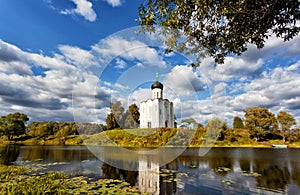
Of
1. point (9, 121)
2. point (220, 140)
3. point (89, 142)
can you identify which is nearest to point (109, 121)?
point (89, 142)

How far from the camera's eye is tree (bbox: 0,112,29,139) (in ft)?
177

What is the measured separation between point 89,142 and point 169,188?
107ft

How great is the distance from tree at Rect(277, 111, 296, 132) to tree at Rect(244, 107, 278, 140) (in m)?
1.47

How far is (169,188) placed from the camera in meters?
8.11

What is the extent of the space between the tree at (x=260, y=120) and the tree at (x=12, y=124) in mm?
64396

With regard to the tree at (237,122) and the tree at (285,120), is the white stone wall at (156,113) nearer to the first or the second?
the tree at (285,120)

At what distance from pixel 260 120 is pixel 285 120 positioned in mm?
6631

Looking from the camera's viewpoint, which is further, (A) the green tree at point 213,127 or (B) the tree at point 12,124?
(B) the tree at point 12,124

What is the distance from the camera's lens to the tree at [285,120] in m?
45.8

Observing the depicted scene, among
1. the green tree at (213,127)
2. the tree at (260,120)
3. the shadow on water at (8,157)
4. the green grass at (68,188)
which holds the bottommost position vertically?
the shadow on water at (8,157)

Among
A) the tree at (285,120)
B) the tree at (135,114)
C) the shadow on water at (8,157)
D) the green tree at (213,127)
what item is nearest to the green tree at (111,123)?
the tree at (135,114)

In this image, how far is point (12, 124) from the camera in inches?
2144

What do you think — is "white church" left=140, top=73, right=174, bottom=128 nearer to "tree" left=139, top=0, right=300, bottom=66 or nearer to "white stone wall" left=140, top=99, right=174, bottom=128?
"white stone wall" left=140, top=99, right=174, bottom=128

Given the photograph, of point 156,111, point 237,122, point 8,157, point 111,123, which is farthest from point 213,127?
point 237,122
